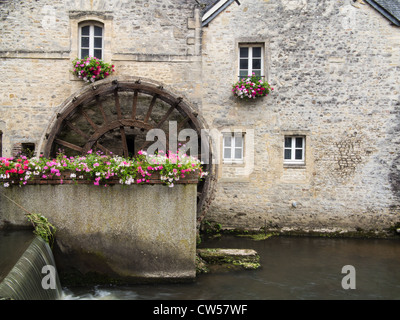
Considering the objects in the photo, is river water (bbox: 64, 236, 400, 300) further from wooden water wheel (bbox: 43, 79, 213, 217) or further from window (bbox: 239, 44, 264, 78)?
window (bbox: 239, 44, 264, 78)

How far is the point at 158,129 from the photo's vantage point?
26.2 feet

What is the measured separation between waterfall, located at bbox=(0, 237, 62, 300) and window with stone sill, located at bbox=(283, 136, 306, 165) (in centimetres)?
640

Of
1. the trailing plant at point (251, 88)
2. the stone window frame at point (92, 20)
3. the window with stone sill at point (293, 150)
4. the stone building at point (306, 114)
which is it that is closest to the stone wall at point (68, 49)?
the stone window frame at point (92, 20)

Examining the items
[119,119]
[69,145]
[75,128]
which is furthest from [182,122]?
[69,145]

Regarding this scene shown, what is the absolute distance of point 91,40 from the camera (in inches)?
338

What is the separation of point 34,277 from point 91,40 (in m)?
6.06

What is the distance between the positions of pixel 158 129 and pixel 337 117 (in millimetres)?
4664

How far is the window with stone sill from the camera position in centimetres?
956

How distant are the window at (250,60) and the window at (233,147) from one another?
63.9 inches

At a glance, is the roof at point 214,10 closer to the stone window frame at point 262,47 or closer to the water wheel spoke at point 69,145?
the stone window frame at point 262,47

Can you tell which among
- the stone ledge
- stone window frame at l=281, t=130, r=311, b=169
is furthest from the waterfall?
stone window frame at l=281, t=130, r=311, b=169

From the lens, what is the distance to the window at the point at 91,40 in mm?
8562
